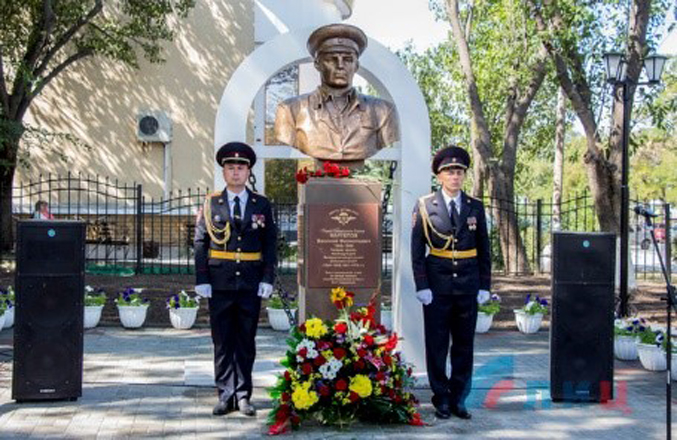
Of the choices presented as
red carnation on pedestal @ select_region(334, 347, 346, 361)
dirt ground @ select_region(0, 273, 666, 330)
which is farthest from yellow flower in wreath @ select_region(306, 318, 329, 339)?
dirt ground @ select_region(0, 273, 666, 330)

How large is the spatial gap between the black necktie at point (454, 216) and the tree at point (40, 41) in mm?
12501

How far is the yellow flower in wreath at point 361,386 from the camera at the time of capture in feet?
17.3

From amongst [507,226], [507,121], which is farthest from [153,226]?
[507,121]

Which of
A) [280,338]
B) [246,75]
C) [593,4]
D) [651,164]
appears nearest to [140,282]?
[280,338]

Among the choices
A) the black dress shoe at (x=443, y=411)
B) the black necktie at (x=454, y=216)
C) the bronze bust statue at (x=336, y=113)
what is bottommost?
the black dress shoe at (x=443, y=411)

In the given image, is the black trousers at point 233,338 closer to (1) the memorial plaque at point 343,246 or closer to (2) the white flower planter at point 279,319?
(1) the memorial plaque at point 343,246

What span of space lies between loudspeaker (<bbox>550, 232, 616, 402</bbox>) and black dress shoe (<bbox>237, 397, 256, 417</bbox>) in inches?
91.1

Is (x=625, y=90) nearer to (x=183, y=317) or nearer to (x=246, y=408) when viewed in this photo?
(x=183, y=317)

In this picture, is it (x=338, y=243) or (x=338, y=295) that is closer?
(x=338, y=295)

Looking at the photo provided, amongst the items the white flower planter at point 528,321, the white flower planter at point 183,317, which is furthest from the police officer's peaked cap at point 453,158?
the white flower planter at point 183,317

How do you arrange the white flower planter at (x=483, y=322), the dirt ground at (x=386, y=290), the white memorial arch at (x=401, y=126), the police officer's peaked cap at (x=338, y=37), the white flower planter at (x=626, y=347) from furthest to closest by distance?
the dirt ground at (x=386, y=290)
the white flower planter at (x=483, y=322)
the white flower planter at (x=626, y=347)
the white memorial arch at (x=401, y=126)
the police officer's peaked cap at (x=338, y=37)

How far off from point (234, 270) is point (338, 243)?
0.80 m

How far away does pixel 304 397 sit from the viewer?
17.1 ft

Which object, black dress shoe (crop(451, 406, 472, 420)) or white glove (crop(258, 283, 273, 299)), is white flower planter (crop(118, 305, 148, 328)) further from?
black dress shoe (crop(451, 406, 472, 420))
